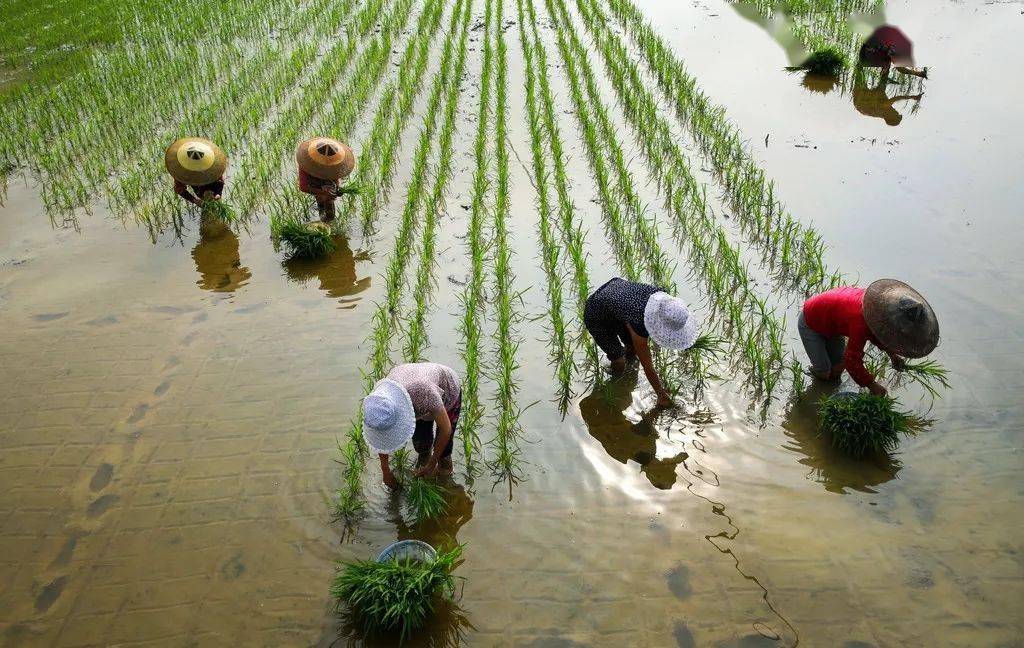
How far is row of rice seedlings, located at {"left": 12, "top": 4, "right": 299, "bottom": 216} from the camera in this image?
6.36 m

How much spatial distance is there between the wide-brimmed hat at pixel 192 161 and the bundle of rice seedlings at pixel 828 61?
6830mm

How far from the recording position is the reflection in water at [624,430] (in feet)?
10.8

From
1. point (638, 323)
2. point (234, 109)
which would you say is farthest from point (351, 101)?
point (638, 323)

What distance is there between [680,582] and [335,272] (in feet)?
11.0

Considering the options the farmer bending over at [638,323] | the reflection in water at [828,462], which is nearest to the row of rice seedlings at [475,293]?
the farmer bending over at [638,323]

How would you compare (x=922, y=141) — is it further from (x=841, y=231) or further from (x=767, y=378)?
(x=767, y=378)

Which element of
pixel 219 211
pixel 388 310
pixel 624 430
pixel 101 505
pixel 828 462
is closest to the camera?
pixel 101 505

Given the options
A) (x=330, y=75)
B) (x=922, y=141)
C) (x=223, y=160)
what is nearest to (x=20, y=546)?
(x=223, y=160)

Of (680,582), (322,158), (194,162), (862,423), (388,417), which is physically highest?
(388,417)

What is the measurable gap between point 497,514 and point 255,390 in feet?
5.47

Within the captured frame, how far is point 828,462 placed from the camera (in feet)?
10.7

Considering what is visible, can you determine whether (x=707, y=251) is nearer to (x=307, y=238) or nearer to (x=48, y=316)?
(x=307, y=238)

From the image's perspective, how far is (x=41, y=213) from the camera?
5.82m

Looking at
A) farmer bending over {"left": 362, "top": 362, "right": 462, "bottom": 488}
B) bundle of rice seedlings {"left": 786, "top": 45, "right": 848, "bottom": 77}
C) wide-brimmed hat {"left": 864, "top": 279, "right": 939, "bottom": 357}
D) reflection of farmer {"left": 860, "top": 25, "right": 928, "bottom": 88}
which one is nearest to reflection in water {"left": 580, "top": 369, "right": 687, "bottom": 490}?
farmer bending over {"left": 362, "top": 362, "right": 462, "bottom": 488}
